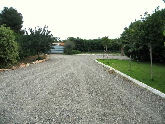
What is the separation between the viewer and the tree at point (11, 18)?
127ft

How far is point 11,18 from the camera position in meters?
38.9

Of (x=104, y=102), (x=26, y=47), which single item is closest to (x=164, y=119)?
(x=104, y=102)

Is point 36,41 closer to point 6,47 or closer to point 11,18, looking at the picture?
point 6,47

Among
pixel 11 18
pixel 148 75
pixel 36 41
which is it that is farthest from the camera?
pixel 11 18

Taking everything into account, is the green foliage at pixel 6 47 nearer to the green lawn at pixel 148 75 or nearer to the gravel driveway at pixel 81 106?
the gravel driveway at pixel 81 106

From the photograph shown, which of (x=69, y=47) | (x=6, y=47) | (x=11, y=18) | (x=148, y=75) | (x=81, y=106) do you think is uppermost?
(x=11, y=18)

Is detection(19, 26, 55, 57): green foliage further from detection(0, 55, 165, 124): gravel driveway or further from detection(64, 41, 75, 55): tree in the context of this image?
detection(64, 41, 75, 55): tree

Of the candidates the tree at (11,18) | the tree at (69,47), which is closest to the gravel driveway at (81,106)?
the tree at (69,47)

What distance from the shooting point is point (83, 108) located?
204 inches

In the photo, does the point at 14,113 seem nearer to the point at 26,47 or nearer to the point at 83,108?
the point at 83,108

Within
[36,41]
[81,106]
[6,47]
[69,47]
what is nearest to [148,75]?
[81,106]

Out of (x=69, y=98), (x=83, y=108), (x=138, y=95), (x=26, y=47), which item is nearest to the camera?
(x=83, y=108)

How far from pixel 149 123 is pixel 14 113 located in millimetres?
3646

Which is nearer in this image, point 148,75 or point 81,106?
point 81,106
